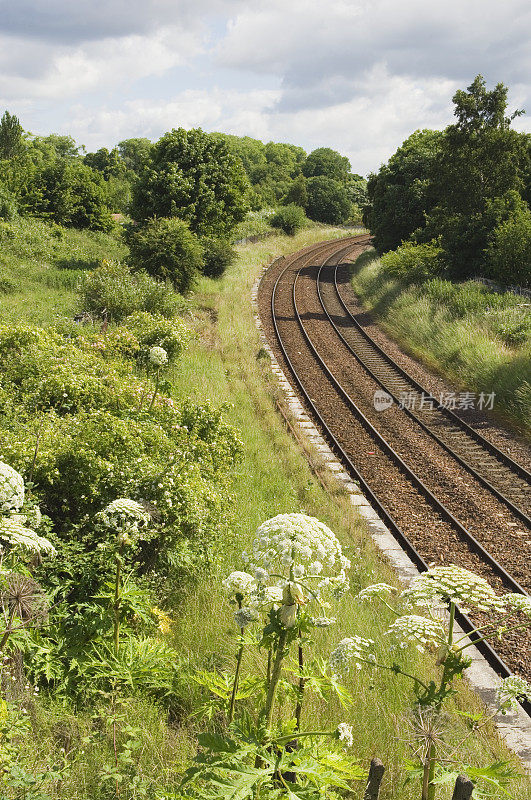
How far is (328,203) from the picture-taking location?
6981 centimetres

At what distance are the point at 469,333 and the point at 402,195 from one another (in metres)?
18.0

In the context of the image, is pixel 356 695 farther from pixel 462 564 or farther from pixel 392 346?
pixel 392 346

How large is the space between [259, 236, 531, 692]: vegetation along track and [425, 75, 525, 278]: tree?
23.7 ft

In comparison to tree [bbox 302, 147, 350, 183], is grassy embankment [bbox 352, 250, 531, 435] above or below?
below

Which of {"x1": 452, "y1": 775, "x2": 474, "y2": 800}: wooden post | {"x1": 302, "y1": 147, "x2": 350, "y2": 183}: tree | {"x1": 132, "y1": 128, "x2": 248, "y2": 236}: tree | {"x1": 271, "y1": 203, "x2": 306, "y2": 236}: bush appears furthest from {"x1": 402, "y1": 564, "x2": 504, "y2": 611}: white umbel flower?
{"x1": 302, "y1": 147, "x2": 350, "y2": 183}: tree

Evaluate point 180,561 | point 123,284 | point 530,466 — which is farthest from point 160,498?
point 123,284

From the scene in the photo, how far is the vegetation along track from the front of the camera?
30.0 feet

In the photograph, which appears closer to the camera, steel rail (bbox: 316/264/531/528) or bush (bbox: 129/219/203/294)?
steel rail (bbox: 316/264/531/528)

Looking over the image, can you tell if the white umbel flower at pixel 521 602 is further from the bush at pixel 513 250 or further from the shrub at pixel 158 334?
the bush at pixel 513 250

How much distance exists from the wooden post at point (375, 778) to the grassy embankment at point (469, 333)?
12.2 m

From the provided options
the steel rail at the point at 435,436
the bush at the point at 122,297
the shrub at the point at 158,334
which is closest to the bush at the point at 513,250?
the steel rail at the point at 435,436

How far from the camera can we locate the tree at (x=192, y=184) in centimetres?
2775

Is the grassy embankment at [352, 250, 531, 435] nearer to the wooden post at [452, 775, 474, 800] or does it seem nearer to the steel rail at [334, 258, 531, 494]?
the steel rail at [334, 258, 531, 494]

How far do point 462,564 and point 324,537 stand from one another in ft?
22.3
